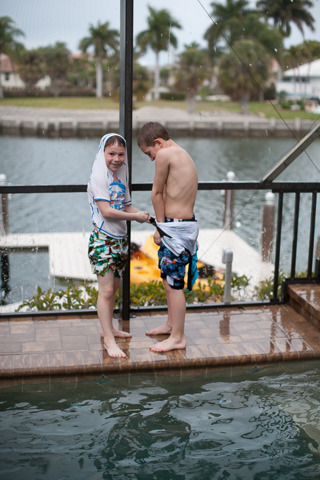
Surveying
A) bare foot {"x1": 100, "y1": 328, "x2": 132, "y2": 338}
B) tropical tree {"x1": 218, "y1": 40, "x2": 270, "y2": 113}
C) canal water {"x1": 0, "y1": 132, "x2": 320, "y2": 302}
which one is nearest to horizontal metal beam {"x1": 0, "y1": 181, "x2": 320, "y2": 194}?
canal water {"x1": 0, "y1": 132, "x2": 320, "y2": 302}

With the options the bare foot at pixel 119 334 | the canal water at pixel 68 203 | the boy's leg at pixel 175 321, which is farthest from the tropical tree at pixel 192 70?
the bare foot at pixel 119 334

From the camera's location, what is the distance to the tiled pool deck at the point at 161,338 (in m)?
2.84

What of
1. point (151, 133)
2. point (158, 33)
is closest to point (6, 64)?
point (158, 33)

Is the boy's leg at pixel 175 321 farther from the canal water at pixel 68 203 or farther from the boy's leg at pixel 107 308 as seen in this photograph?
the canal water at pixel 68 203

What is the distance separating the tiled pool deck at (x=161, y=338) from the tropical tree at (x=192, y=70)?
272 centimetres

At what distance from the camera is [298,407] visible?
102 inches

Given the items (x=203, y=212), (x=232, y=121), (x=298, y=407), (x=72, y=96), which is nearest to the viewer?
(x=298, y=407)

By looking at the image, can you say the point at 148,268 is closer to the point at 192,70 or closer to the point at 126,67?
the point at 126,67

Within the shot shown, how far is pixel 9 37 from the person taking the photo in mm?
4441

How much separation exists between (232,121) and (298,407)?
5.74 m

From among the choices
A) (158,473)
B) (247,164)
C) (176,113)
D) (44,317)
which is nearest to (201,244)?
(44,317)

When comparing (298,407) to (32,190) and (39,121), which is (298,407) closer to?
(32,190)

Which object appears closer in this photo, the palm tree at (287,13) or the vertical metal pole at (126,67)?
the vertical metal pole at (126,67)

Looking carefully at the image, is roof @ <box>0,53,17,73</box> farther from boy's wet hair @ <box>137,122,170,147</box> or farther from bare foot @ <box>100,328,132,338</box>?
bare foot @ <box>100,328,132,338</box>
